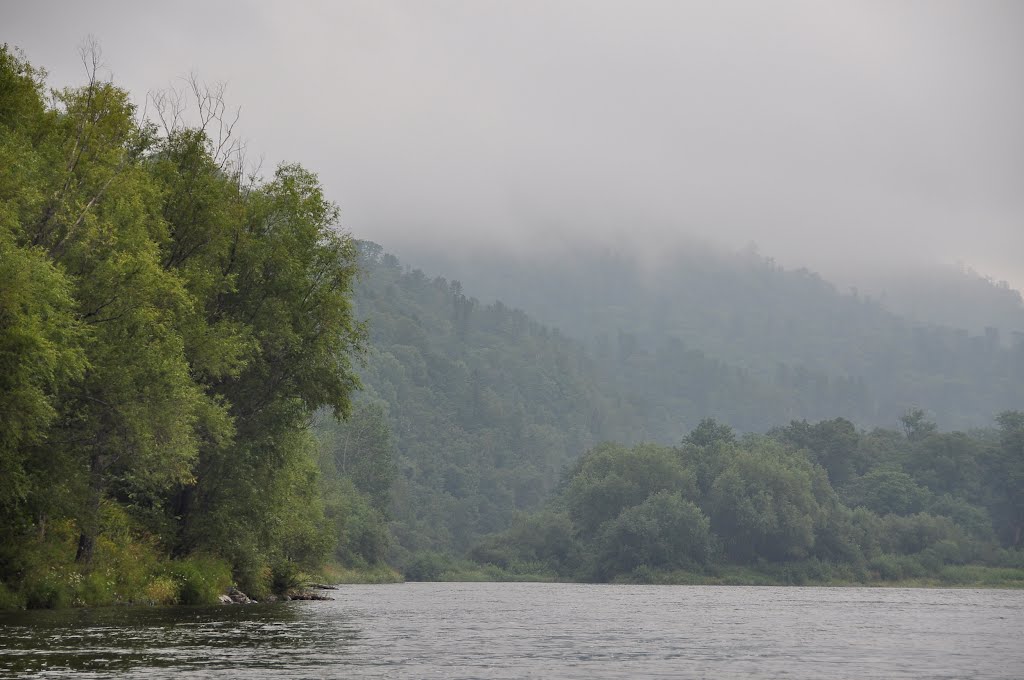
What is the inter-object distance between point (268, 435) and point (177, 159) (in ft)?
44.4

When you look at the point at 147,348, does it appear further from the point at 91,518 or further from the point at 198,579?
the point at 198,579

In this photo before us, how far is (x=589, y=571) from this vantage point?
166875 millimetres

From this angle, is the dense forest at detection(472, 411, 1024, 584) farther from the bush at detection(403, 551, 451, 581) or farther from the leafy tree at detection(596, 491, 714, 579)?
the bush at detection(403, 551, 451, 581)

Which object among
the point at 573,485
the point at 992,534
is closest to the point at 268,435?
the point at 573,485

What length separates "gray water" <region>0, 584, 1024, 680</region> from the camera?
1022 inches

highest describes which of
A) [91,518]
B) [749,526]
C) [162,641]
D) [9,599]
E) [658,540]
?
[749,526]

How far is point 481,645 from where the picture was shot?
33812 mm

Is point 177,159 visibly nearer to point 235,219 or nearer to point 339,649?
point 235,219

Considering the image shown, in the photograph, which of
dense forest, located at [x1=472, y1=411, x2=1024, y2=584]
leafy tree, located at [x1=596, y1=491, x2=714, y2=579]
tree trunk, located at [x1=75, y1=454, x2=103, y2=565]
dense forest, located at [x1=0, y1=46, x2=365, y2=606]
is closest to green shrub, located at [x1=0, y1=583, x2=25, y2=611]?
dense forest, located at [x1=0, y1=46, x2=365, y2=606]

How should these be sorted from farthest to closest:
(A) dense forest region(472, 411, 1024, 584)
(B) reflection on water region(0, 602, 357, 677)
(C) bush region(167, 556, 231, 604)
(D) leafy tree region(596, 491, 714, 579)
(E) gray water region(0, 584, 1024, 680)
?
(A) dense forest region(472, 411, 1024, 584) < (D) leafy tree region(596, 491, 714, 579) < (C) bush region(167, 556, 231, 604) < (E) gray water region(0, 584, 1024, 680) < (B) reflection on water region(0, 602, 357, 677)

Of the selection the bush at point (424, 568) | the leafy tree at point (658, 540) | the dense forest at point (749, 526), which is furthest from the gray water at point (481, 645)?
the bush at point (424, 568)

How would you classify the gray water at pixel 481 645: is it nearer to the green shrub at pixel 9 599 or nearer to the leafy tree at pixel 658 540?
the green shrub at pixel 9 599

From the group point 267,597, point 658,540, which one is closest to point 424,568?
point 658,540

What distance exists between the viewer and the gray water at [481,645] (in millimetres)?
25953
